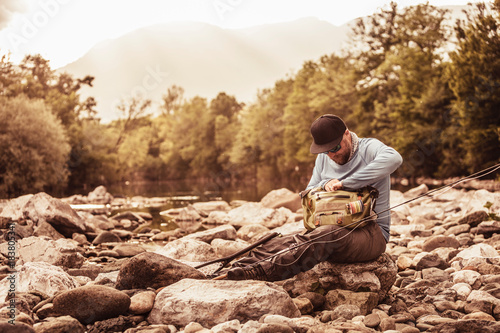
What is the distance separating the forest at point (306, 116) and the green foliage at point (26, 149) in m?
0.07

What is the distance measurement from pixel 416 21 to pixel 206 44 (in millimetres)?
158225

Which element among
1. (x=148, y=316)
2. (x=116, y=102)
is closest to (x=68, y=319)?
(x=148, y=316)

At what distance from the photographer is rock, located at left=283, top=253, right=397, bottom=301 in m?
5.56

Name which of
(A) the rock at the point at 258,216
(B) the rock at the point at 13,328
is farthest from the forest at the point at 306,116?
(B) the rock at the point at 13,328

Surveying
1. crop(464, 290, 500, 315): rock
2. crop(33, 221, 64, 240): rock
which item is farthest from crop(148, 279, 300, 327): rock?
crop(33, 221, 64, 240): rock

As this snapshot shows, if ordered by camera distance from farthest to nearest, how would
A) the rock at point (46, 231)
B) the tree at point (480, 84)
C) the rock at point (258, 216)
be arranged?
the tree at point (480, 84) < the rock at point (258, 216) < the rock at point (46, 231)

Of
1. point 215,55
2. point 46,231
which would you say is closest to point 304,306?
point 46,231

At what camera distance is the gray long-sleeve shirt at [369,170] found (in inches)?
210

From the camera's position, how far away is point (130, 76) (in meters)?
159

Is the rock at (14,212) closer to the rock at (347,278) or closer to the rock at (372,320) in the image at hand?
the rock at (347,278)

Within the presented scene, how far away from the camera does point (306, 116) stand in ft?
177

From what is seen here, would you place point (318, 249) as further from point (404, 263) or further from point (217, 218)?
point (217, 218)

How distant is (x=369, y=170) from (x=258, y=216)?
33.9 feet

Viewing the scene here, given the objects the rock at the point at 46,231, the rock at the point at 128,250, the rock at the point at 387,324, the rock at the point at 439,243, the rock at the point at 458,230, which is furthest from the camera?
the rock at the point at 46,231
